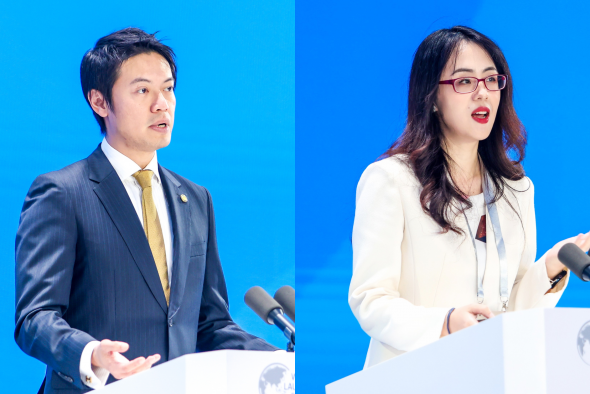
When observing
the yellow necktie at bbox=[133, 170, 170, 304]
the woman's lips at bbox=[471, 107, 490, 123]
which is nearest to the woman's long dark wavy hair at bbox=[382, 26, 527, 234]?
the woman's lips at bbox=[471, 107, 490, 123]

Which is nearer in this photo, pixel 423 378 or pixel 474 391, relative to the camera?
pixel 474 391

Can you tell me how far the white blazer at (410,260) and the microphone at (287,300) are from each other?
39cm

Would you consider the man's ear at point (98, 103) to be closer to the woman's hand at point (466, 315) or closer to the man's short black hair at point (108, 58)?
the man's short black hair at point (108, 58)

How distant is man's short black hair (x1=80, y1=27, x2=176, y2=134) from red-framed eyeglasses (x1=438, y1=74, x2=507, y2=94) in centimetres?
101

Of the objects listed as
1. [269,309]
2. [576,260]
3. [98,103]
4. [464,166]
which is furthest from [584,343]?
[98,103]

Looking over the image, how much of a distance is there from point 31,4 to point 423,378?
76.2 inches

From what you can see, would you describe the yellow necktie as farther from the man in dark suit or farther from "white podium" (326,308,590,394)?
"white podium" (326,308,590,394)

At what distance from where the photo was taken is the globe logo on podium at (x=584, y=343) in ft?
3.82

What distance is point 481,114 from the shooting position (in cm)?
231

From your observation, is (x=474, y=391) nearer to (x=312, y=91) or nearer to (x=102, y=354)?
(x=102, y=354)

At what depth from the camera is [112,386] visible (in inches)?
47.8

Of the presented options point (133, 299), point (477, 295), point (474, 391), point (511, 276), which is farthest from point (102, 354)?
point (511, 276)

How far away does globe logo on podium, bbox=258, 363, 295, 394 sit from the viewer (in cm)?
127

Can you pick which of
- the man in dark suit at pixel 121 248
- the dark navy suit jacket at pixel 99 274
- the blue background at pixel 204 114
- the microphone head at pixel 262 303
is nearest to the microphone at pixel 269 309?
the microphone head at pixel 262 303
